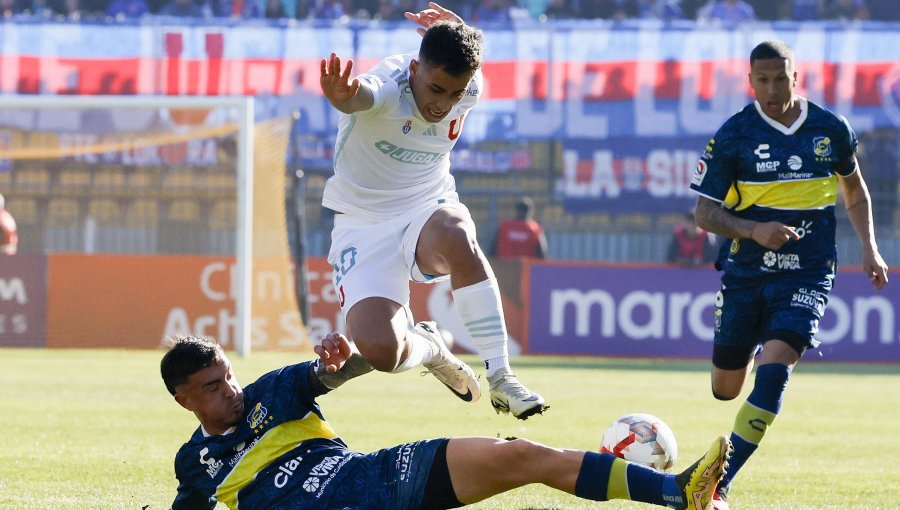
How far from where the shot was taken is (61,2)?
2269 centimetres

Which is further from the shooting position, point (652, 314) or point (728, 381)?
point (652, 314)

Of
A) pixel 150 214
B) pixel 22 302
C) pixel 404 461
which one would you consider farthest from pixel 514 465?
pixel 150 214

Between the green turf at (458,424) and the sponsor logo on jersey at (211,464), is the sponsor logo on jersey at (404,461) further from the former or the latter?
the green turf at (458,424)

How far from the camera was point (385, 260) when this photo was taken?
629cm

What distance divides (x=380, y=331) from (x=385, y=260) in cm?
47

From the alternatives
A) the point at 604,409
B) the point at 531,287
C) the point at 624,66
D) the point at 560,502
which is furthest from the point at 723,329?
the point at 624,66

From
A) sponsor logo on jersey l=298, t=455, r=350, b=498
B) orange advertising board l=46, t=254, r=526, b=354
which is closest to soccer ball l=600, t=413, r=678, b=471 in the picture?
sponsor logo on jersey l=298, t=455, r=350, b=498

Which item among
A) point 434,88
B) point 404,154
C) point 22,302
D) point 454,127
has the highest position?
point 434,88

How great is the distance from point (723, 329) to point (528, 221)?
11853mm

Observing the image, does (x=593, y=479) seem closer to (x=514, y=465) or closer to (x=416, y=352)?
(x=514, y=465)

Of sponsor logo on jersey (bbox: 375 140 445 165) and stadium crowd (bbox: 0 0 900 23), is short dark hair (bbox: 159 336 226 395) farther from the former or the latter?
stadium crowd (bbox: 0 0 900 23)

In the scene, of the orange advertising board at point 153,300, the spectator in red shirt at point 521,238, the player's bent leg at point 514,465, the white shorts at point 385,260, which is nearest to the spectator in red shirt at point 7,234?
the orange advertising board at point 153,300

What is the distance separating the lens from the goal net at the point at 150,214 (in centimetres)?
1669

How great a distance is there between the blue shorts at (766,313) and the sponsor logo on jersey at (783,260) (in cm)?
4
